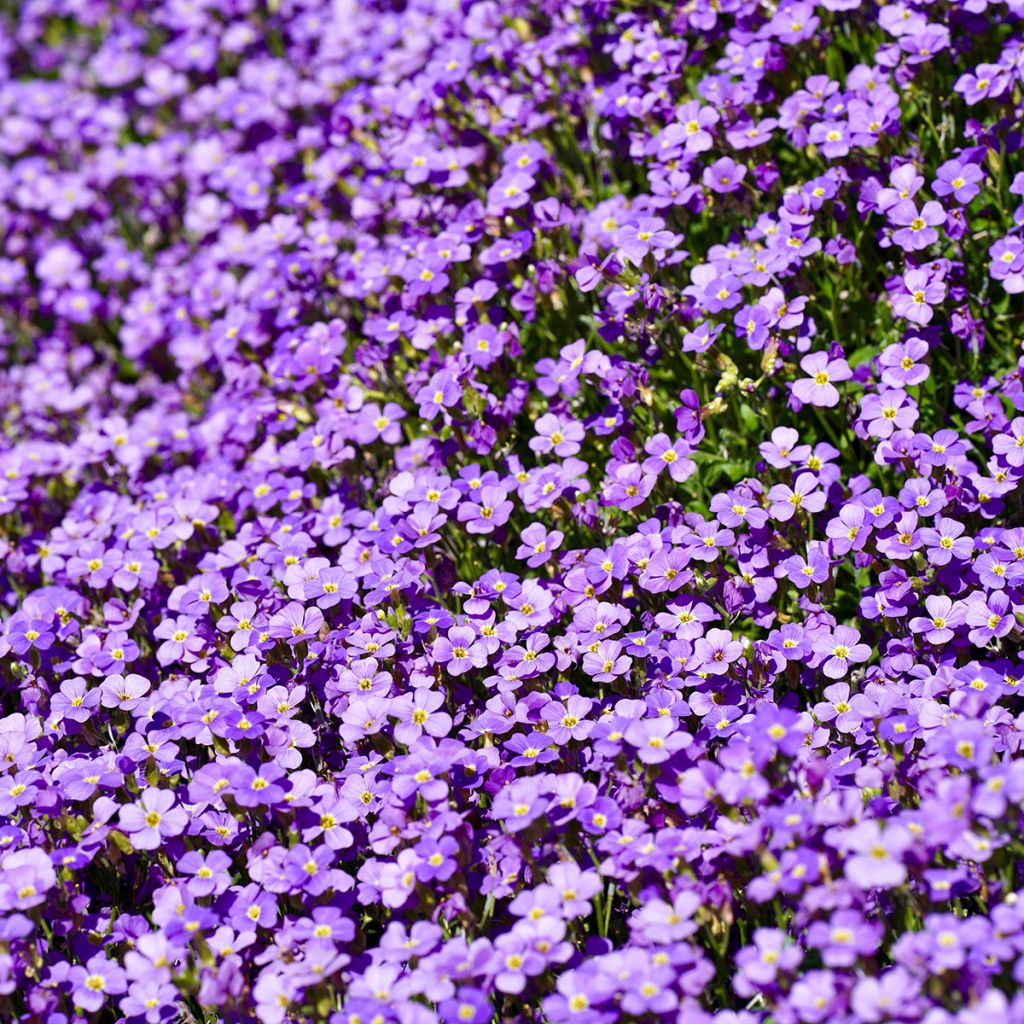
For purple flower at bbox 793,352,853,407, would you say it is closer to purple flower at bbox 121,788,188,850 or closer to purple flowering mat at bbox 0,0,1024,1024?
purple flowering mat at bbox 0,0,1024,1024

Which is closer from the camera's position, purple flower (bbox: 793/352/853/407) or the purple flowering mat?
the purple flowering mat

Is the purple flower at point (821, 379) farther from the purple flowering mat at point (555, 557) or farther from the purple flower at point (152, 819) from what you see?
the purple flower at point (152, 819)

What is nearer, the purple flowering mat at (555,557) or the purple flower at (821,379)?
the purple flowering mat at (555,557)

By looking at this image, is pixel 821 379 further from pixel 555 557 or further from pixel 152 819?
pixel 152 819

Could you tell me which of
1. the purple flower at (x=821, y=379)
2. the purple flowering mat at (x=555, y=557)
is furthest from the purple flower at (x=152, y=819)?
the purple flower at (x=821, y=379)

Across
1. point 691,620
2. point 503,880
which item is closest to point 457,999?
point 503,880

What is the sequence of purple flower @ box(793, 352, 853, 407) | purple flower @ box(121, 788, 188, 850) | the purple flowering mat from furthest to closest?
purple flower @ box(793, 352, 853, 407), purple flower @ box(121, 788, 188, 850), the purple flowering mat

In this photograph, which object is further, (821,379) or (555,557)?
(555,557)

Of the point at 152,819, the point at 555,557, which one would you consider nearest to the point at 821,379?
the point at 555,557

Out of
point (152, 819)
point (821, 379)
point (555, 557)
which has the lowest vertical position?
point (152, 819)

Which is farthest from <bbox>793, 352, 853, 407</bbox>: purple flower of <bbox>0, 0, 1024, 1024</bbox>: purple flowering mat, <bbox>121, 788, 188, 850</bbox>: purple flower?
<bbox>121, 788, 188, 850</bbox>: purple flower
